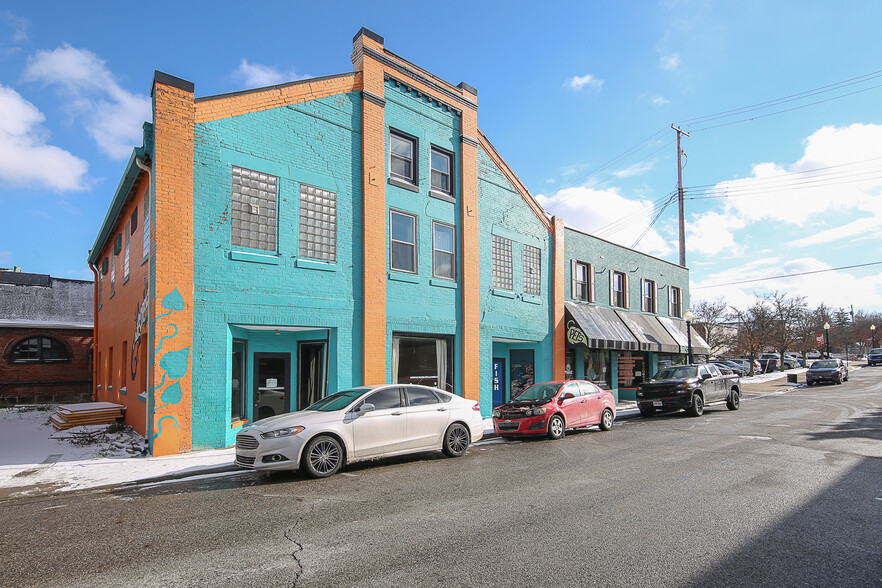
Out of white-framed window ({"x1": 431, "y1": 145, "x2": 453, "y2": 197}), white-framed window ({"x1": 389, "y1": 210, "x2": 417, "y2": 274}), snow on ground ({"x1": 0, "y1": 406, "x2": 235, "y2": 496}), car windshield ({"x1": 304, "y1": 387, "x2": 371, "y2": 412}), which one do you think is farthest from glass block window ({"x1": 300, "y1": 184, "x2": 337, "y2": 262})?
snow on ground ({"x1": 0, "y1": 406, "x2": 235, "y2": 496})

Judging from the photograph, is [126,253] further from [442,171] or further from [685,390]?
[685,390]

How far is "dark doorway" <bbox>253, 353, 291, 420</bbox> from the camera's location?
41.9ft

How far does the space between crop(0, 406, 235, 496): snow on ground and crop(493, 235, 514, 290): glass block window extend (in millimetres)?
10157

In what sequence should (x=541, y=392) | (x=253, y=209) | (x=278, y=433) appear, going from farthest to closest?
(x=541, y=392), (x=253, y=209), (x=278, y=433)

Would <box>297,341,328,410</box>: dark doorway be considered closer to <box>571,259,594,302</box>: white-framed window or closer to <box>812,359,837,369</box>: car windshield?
<box>571,259,594,302</box>: white-framed window

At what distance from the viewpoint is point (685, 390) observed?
1719cm

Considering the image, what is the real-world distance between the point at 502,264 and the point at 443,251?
2915 millimetres

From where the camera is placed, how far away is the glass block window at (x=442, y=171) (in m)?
16.3

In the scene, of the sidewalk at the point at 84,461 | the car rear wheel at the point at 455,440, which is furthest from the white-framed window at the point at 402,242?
the car rear wheel at the point at 455,440

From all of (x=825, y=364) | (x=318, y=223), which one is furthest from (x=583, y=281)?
(x=825, y=364)

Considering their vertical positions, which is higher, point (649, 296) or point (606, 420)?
point (649, 296)

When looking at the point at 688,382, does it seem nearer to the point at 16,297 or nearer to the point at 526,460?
the point at 526,460

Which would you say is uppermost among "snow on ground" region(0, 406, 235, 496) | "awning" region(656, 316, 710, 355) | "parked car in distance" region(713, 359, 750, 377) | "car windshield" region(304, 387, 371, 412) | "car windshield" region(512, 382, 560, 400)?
"awning" region(656, 316, 710, 355)

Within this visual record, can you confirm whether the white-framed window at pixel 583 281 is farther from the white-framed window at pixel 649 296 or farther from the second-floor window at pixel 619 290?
the white-framed window at pixel 649 296
